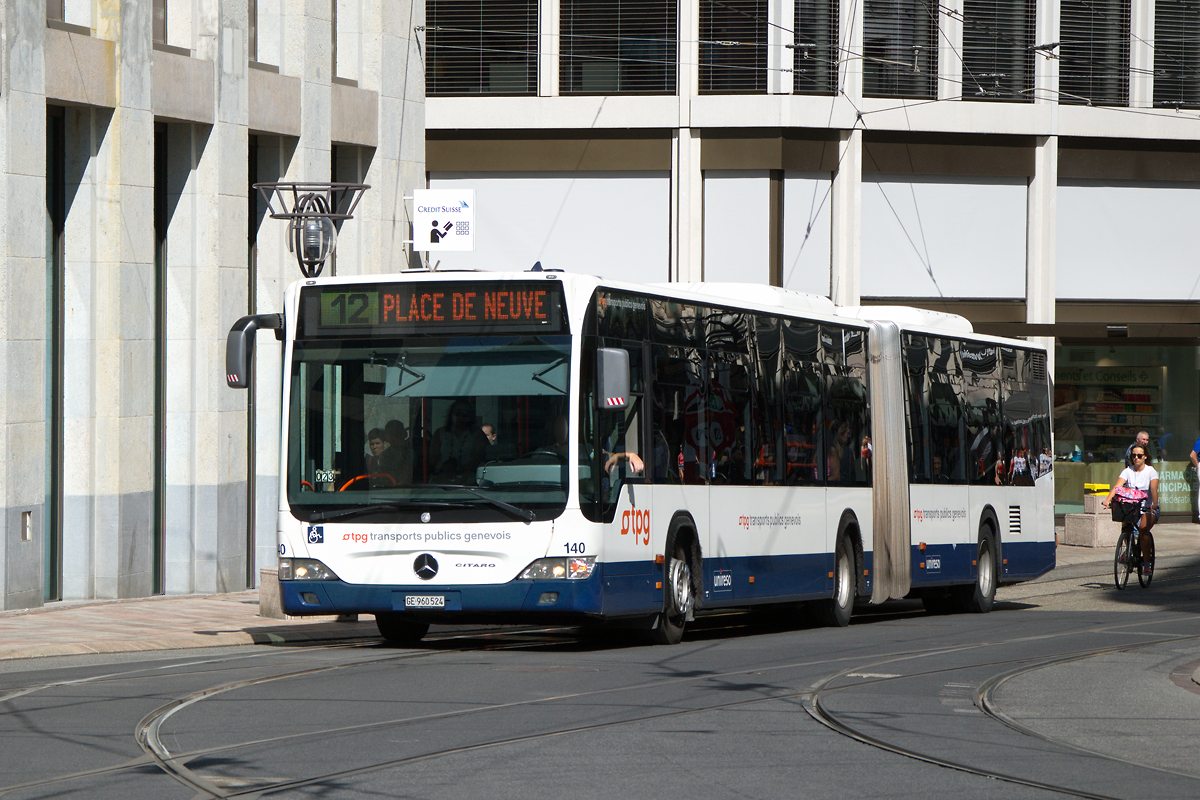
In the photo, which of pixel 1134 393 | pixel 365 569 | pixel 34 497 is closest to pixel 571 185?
pixel 1134 393

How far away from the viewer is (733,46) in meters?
30.7

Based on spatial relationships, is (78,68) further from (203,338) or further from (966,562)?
(966,562)

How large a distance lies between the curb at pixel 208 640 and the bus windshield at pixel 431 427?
210 cm

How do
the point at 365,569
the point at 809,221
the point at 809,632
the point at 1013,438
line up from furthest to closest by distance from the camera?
the point at 809,221 < the point at 1013,438 < the point at 809,632 < the point at 365,569

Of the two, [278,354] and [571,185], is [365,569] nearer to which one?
[278,354]

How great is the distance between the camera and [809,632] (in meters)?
16.7

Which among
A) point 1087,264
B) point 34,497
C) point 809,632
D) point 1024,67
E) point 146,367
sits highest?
point 1024,67

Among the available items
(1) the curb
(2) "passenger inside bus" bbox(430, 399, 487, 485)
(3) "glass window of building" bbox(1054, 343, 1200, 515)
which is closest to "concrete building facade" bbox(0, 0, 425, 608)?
(1) the curb

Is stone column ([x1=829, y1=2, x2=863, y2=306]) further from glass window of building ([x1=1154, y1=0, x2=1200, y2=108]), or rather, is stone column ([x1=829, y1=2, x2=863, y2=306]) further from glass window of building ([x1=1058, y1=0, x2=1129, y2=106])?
glass window of building ([x1=1154, y1=0, x2=1200, y2=108])

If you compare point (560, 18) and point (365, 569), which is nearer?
point (365, 569)

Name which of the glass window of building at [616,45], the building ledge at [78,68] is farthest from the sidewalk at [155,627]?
the glass window of building at [616,45]

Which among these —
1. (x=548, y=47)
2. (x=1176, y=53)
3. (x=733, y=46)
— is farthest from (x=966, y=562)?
(x=1176, y=53)

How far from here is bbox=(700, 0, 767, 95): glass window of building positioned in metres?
30.5

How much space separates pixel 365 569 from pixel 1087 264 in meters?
22.4
